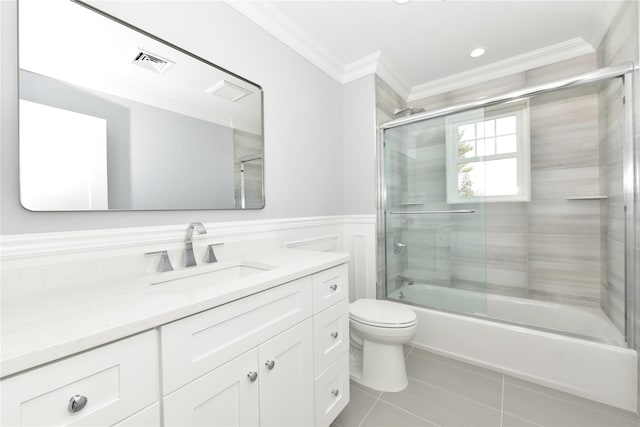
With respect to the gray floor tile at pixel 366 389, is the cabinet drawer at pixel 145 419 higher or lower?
higher

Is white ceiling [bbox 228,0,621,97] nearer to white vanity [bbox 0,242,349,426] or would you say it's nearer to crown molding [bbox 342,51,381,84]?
crown molding [bbox 342,51,381,84]

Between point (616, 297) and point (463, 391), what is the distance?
120cm

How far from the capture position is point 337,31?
6.23 ft

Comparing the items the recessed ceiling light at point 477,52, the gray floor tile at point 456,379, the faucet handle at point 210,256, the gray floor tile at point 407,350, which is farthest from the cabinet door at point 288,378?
the recessed ceiling light at point 477,52

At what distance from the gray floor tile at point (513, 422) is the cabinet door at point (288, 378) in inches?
41.4

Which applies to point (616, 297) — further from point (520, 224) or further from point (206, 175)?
point (206, 175)

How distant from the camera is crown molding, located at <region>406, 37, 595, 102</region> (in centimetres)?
209

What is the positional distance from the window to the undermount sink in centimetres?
166

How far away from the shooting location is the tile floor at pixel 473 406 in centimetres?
136

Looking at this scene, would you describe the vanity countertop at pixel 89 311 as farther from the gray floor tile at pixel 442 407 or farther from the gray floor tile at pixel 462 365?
the gray floor tile at pixel 462 365

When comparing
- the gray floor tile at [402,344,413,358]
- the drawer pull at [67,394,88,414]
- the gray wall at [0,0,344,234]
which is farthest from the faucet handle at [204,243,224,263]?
the gray floor tile at [402,344,413,358]

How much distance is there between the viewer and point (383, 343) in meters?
1.64

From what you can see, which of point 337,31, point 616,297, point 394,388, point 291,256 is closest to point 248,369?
point 291,256

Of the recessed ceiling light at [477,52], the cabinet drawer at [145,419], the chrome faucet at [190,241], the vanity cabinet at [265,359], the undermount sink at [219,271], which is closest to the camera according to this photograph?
the cabinet drawer at [145,419]
